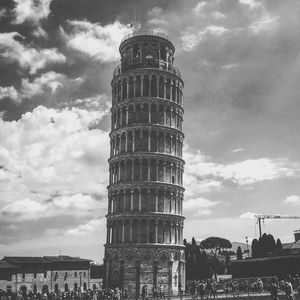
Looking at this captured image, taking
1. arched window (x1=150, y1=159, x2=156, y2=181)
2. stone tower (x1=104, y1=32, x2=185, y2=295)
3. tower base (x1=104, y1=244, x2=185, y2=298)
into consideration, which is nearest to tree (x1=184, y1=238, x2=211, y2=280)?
stone tower (x1=104, y1=32, x2=185, y2=295)

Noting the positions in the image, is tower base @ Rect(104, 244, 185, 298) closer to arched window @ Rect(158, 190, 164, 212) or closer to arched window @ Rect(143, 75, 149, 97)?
arched window @ Rect(158, 190, 164, 212)

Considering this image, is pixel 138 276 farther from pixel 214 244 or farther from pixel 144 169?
pixel 214 244

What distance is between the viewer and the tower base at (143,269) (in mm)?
46156

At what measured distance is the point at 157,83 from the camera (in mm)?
51750

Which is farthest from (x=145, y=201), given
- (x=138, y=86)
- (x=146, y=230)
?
(x=138, y=86)

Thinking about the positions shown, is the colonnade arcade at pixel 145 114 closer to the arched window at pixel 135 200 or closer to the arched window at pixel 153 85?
the arched window at pixel 153 85

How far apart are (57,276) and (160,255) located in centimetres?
2991

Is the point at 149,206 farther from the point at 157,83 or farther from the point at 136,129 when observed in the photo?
the point at 157,83

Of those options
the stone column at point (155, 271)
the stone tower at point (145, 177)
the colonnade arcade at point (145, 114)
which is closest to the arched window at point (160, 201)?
the stone tower at point (145, 177)

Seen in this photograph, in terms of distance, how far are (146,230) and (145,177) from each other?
19.3 feet

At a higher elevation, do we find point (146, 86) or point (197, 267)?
point (146, 86)

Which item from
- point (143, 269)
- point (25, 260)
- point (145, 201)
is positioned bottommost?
point (143, 269)

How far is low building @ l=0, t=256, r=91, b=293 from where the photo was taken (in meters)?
63.5

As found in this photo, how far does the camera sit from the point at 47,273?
6900 centimetres
